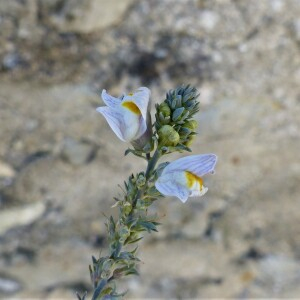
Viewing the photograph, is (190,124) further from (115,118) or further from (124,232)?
(124,232)

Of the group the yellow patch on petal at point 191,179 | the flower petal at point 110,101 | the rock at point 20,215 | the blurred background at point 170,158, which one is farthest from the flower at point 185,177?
the rock at point 20,215

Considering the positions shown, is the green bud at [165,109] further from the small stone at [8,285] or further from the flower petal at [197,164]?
the small stone at [8,285]

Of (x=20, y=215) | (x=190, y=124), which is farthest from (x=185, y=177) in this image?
(x=20, y=215)

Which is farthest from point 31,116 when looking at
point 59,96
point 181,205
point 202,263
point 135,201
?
point 135,201

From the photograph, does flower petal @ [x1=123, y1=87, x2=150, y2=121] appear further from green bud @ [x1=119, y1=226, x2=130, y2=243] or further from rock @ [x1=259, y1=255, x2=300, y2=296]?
rock @ [x1=259, y1=255, x2=300, y2=296]

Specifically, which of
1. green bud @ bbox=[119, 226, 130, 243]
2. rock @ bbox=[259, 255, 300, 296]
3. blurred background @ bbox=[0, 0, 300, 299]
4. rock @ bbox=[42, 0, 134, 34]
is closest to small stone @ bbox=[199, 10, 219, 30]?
blurred background @ bbox=[0, 0, 300, 299]

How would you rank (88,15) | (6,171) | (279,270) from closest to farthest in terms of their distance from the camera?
1. (88,15)
2. (6,171)
3. (279,270)
